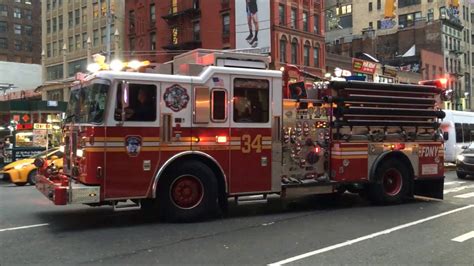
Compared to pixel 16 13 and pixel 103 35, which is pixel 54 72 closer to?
pixel 103 35

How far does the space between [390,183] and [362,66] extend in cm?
3099

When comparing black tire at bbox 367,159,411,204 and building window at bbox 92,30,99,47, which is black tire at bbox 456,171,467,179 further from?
building window at bbox 92,30,99,47

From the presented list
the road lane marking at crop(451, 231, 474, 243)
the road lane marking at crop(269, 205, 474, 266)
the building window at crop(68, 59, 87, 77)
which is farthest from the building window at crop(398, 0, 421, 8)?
the road lane marking at crop(451, 231, 474, 243)

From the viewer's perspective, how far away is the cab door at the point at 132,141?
8359 millimetres

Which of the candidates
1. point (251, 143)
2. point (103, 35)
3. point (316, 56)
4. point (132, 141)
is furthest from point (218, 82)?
point (103, 35)

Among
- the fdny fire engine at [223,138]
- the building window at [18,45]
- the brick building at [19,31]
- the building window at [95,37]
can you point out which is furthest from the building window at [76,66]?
the fdny fire engine at [223,138]

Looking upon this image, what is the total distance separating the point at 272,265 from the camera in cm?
632

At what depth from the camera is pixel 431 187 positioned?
12305 mm

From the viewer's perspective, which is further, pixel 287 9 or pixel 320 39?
pixel 320 39

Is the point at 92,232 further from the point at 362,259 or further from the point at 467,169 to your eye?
the point at 467,169

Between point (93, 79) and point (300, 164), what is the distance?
167 inches

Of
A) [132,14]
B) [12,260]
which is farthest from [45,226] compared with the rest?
[132,14]

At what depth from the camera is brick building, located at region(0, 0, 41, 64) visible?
347 feet

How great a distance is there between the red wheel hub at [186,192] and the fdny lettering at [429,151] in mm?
5598
